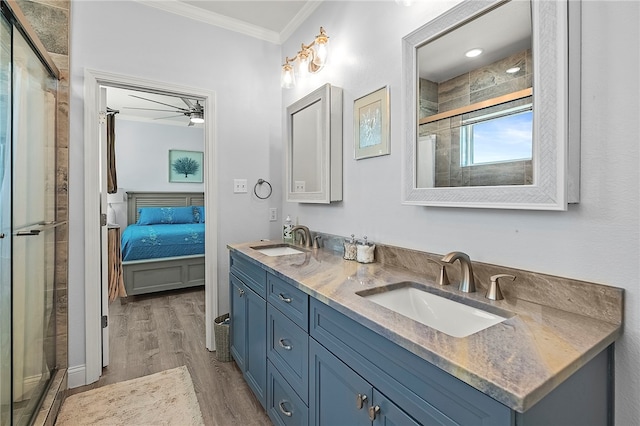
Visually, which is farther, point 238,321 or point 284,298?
point 238,321

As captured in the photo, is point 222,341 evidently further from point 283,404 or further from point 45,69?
point 45,69

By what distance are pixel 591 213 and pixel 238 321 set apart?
194 centimetres

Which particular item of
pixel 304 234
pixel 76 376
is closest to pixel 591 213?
pixel 304 234

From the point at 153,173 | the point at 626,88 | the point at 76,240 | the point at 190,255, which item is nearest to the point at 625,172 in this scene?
the point at 626,88

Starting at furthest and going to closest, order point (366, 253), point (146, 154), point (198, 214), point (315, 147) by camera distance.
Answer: point (146, 154) → point (198, 214) → point (315, 147) → point (366, 253)

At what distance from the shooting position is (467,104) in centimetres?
126

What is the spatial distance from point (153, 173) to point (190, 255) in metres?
2.43

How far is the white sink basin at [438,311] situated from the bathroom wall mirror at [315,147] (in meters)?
0.88

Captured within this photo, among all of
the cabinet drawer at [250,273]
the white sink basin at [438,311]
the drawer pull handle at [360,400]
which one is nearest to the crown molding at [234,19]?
the cabinet drawer at [250,273]

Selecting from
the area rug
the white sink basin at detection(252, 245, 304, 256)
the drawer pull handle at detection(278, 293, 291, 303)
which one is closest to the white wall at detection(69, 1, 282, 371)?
the area rug

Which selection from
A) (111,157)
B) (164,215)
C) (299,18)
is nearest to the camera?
(299,18)

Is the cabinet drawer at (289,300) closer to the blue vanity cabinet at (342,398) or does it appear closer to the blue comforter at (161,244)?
the blue vanity cabinet at (342,398)

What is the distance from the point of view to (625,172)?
88 centimetres

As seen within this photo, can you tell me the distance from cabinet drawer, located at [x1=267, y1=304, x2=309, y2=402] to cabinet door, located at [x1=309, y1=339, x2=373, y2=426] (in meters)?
0.06
